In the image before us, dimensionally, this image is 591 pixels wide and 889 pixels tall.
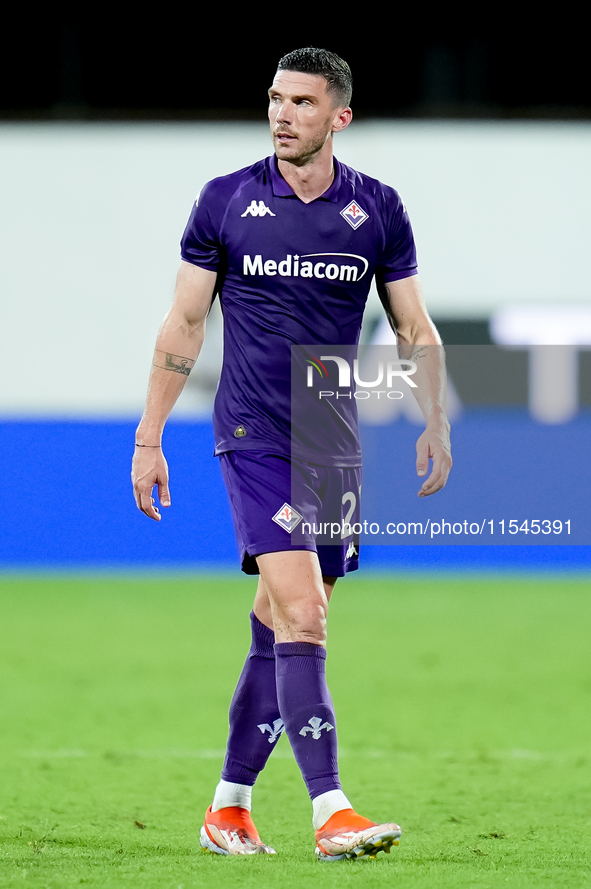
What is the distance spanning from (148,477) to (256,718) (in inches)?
28.3

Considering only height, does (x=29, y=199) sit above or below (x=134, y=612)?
above

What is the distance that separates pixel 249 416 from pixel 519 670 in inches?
166

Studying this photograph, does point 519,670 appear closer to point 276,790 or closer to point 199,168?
point 276,790

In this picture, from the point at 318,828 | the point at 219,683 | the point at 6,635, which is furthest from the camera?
the point at 6,635

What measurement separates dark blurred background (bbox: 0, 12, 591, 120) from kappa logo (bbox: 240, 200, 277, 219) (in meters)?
11.4

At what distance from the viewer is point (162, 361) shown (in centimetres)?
350

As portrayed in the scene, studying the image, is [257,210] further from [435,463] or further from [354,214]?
[435,463]

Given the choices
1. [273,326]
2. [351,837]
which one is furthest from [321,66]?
[351,837]

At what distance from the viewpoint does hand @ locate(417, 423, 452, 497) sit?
3.49 metres

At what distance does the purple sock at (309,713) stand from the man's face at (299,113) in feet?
4.29

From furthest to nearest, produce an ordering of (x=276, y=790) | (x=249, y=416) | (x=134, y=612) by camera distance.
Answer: (x=134, y=612) → (x=276, y=790) → (x=249, y=416)

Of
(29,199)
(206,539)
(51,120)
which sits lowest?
(206,539)

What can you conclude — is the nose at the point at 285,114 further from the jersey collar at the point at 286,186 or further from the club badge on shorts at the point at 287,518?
the club badge on shorts at the point at 287,518

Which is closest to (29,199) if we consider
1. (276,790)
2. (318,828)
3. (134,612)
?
(134,612)
